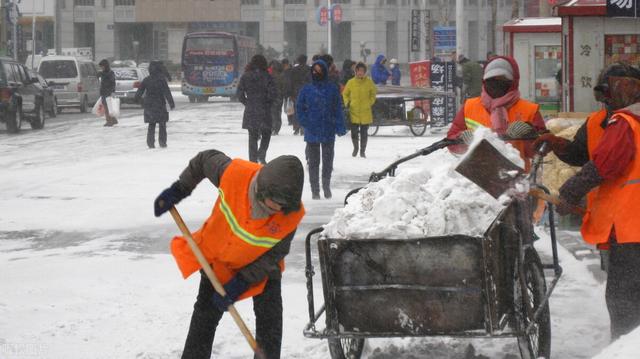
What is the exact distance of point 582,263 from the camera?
30.6 ft

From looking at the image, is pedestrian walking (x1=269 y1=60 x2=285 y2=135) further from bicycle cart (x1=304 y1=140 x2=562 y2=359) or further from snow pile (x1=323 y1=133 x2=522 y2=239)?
bicycle cart (x1=304 y1=140 x2=562 y2=359)

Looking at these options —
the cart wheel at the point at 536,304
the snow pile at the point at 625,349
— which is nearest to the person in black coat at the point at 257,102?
the cart wheel at the point at 536,304

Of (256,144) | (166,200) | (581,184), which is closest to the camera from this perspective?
(166,200)

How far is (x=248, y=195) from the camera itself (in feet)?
16.7

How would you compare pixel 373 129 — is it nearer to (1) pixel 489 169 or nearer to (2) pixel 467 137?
(2) pixel 467 137

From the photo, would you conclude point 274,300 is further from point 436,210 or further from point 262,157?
point 262,157

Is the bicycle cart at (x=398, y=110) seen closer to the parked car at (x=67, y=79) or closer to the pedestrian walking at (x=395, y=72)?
the pedestrian walking at (x=395, y=72)

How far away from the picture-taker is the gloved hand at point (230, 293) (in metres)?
5.15

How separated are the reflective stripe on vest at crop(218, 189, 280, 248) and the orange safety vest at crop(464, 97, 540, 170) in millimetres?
2016

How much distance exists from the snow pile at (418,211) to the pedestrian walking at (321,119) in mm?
8305

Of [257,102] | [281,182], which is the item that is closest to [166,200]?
[281,182]

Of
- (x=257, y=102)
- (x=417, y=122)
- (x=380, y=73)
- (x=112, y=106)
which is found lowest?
(x=417, y=122)

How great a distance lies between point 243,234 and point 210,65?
44.6 m

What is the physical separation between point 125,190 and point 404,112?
41.4 feet
